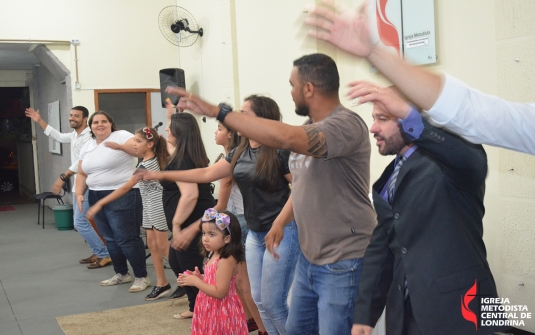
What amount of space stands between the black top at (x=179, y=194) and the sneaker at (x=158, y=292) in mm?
893

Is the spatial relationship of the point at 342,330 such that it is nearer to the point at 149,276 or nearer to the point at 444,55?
the point at 444,55

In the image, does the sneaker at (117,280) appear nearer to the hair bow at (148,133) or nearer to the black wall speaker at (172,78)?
the hair bow at (148,133)

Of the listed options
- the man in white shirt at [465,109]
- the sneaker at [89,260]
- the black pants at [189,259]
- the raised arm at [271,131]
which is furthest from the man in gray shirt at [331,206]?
the sneaker at [89,260]

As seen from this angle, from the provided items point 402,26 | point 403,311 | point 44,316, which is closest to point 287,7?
point 402,26

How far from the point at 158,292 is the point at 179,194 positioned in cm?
123

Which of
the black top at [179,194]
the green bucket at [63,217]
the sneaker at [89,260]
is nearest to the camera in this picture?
the black top at [179,194]

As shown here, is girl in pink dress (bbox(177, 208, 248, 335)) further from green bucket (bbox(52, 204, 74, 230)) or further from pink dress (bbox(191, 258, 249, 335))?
green bucket (bbox(52, 204, 74, 230))

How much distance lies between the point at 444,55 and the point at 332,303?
2.50m

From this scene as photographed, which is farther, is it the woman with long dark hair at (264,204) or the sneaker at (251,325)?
the sneaker at (251,325)

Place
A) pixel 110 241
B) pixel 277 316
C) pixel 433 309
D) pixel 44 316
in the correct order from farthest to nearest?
pixel 110 241, pixel 44 316, pixel 277 316, pixel 433 309

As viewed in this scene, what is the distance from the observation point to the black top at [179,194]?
14.4ft

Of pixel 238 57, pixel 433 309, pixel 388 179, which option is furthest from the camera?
pixel 238 57

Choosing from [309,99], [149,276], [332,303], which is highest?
[309,99]

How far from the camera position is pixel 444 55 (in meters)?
4.26
